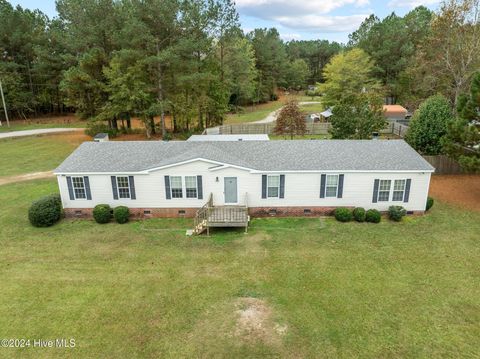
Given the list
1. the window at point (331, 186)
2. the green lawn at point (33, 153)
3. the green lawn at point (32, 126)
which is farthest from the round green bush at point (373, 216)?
the green lawn at point (32, 126)

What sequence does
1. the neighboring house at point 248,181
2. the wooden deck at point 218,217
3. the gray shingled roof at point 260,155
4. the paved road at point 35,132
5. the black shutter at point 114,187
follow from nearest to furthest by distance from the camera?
the wooden deck at point 218,217
the neighboring house at point 248,181
the gray shingled roof at point 260,155
the black shutter at point 114,187
the paved road at point 35,132

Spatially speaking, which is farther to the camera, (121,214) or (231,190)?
(231,190)

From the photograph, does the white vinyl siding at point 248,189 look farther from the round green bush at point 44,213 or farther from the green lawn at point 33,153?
the green lawn at point 33,153

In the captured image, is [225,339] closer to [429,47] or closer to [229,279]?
[229,279]

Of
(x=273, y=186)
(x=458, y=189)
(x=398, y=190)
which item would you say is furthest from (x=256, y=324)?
(x=458, y=189)

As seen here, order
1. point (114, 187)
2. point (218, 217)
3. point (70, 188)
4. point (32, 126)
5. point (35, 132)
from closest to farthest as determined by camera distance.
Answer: point (218, 217) → point (114, 187) → point (70, 188) → point (35, 132) → point (32, 126)

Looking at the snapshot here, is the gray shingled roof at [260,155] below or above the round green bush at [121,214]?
above

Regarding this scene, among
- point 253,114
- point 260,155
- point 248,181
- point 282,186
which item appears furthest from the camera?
point 253,114

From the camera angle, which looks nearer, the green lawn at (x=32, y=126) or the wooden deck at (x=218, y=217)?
the wooden deck at (x=218, y=217)

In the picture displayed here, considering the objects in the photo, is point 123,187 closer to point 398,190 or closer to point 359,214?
point 359,214
